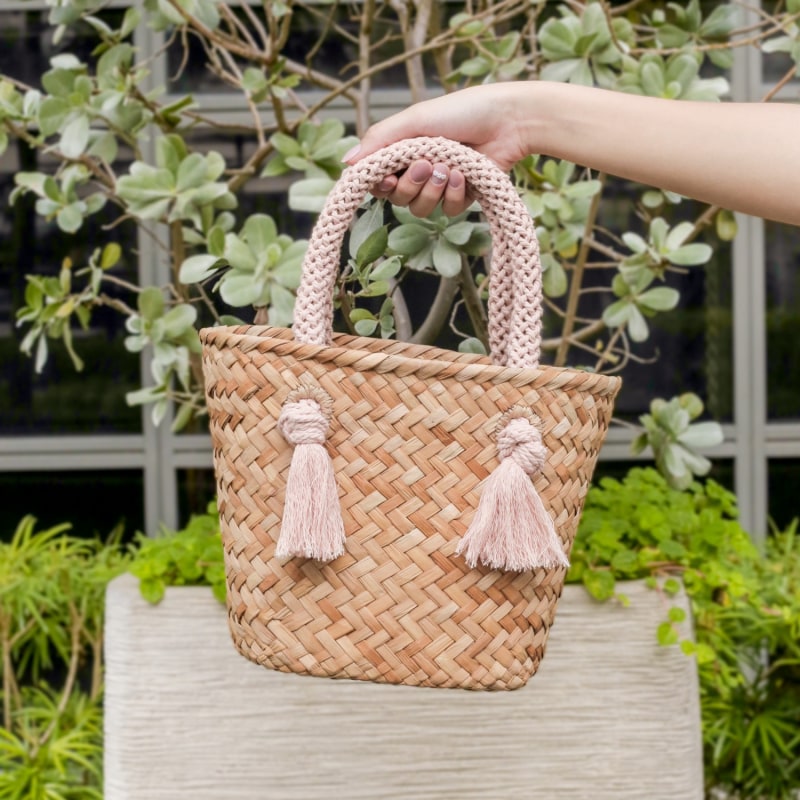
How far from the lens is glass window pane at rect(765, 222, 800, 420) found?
2.35 metres

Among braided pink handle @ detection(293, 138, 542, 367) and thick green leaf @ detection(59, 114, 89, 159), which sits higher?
thick green leaf @ detection(59, 114, 89, 159)

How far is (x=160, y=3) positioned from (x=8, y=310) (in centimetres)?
118

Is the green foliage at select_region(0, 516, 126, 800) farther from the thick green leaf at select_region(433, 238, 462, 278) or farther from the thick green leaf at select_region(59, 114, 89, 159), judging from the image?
the thick green leaf at select_region(433, 238, 462, 278)

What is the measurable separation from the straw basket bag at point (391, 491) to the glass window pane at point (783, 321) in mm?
1674

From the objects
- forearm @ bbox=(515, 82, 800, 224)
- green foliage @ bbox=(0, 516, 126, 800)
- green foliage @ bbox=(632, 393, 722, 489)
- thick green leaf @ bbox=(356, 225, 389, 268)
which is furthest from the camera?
green foliage @ bbox=(0, 516, 126, 800)

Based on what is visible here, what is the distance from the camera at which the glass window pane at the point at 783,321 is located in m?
2.35

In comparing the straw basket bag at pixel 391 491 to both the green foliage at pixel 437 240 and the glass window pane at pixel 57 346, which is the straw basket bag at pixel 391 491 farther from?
the glass window pane at pixel 57 346

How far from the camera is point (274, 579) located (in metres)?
0.84

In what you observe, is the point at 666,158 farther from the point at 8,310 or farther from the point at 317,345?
the point at 8,310

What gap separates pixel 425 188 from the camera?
0.93 metres

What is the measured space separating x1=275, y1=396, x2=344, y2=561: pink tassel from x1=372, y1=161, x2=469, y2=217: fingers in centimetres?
25

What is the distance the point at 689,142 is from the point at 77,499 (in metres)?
1.90

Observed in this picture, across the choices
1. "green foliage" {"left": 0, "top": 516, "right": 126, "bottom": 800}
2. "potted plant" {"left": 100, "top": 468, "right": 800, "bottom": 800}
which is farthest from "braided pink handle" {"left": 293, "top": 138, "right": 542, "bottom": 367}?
"green foliage" {"left": 0, "top": 516, "right": 126, "bottom": 800}

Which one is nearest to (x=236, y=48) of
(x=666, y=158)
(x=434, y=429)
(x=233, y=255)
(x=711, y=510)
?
(x=233, y=255)
